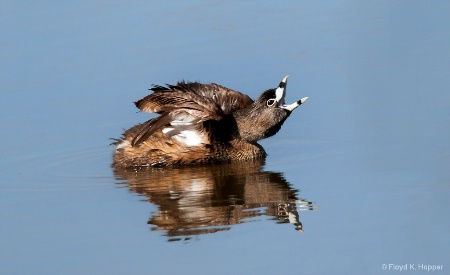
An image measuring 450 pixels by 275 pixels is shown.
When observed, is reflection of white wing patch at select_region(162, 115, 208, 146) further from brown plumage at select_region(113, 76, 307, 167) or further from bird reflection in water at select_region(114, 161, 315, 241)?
bird reflection in water at select_region(114, 161, 315, 241)

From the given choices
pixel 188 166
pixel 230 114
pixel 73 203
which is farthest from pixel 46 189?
pixel 230 114

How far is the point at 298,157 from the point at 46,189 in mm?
2944

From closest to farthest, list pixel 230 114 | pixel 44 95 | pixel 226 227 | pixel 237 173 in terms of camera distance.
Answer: pixel 226 227 → pixel 237 173 → pixel 230 114 → pixel 44 95

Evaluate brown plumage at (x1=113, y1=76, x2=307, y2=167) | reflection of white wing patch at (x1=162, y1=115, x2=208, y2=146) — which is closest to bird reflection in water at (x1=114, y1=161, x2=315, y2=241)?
brown plumage at (x1=113, y1=76, x2=307, y2=167)

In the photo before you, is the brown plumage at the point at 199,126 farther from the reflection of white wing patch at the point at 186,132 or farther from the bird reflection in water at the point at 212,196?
the bird reflection in water at the point at 212,196

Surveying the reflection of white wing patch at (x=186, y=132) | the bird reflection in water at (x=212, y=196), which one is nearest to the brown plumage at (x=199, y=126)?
the reflection of white wing patch at (x=186, y=132)

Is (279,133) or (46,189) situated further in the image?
(279,133)

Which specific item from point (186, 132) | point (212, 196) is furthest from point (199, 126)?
point (212, 196)

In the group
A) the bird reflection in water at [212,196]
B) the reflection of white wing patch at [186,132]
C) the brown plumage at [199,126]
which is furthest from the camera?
the reflection of white wing patch at [186,132]

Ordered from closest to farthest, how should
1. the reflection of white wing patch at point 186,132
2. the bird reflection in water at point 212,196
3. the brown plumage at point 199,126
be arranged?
the bird reflection in water at point 212,196, the brown plumage at point 199,126, the reflection of white wing patch at point 186,132

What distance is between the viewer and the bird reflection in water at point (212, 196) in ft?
35.9

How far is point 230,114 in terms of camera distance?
47.0 ft

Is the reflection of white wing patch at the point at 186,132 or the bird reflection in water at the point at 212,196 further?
the reflection of white wing patch at the point at 186,132

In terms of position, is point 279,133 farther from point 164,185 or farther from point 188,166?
point 164,185
